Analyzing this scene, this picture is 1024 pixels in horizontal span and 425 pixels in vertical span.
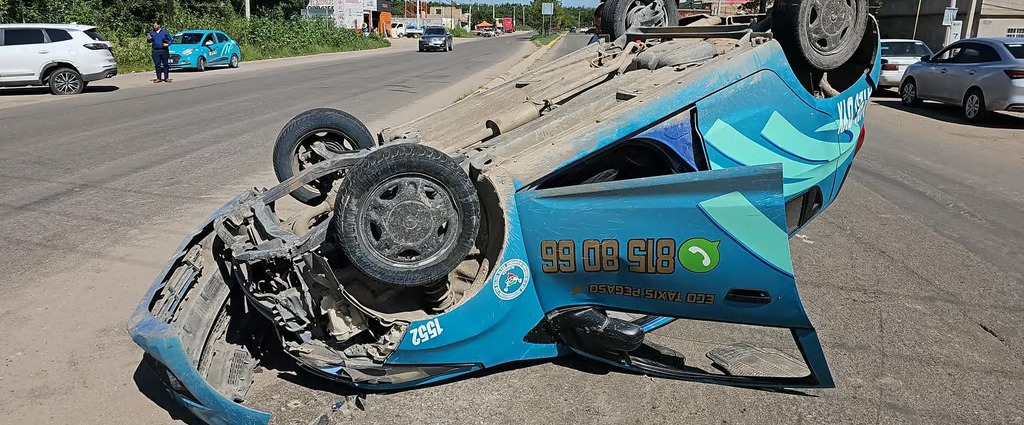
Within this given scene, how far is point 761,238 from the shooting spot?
3.13 metres

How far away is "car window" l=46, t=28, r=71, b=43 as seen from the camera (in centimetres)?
1672

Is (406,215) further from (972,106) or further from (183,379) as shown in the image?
(972,106)

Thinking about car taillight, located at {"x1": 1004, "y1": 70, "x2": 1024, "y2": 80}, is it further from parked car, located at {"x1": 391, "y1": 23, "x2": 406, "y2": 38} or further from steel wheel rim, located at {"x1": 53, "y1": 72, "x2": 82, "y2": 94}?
parked car, located at {"x1": 391, "y1": 23, "x2": 406, "y2": 38}

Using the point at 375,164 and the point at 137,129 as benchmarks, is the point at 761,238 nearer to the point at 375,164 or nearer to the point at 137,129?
the point at 375,164

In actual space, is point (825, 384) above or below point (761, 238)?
below

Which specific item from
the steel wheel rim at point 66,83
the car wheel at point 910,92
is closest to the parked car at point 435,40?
the steel wheel rim at point 66,83

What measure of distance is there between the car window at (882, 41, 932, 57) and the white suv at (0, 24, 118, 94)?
19094 millimetres

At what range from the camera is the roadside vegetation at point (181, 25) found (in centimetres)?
2508

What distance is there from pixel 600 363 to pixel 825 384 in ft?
3.63

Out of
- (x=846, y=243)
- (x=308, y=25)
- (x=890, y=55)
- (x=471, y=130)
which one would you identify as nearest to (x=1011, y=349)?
(x=846, y=243)

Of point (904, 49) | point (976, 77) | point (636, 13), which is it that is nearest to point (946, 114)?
point (976, 77)

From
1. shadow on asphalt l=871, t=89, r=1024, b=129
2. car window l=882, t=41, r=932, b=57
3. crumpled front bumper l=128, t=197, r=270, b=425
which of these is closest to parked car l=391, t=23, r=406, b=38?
car window l=882, t=41, r=932, b=57

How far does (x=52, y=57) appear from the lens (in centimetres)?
1680

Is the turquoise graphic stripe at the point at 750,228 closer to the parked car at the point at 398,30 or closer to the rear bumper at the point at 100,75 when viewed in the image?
the rear bumper at the point at 100,75
